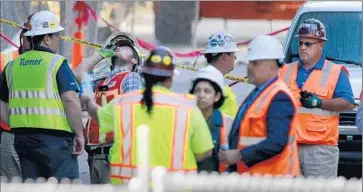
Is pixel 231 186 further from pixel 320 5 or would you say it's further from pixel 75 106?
pixel 320 5

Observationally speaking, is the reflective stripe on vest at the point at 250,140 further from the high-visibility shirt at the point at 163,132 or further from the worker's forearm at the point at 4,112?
the worker's forearm at the point at 4,112

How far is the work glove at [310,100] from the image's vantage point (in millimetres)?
7867

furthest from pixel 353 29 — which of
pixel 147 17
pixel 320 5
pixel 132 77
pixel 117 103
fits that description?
pixel 147 17

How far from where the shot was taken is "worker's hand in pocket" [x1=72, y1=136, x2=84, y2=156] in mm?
8047

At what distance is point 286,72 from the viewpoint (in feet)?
27.2

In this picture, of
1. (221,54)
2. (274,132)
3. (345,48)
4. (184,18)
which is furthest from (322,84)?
(184,18)

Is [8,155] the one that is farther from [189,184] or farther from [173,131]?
[189,184]

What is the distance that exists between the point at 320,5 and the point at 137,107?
5.30 metres

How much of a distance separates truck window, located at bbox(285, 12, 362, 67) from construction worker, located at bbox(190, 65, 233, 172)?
3644mm

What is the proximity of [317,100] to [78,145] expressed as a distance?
1799 mm

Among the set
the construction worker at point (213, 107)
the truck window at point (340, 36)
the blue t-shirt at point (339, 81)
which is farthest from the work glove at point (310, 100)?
the truck window at point (340, 36)

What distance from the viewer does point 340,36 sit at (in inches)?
429

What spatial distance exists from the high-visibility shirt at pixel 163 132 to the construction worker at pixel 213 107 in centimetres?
50

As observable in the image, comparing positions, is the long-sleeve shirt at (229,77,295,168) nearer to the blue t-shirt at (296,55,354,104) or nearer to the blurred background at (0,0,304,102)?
the blue t-shirt at (296,55,354,104)
